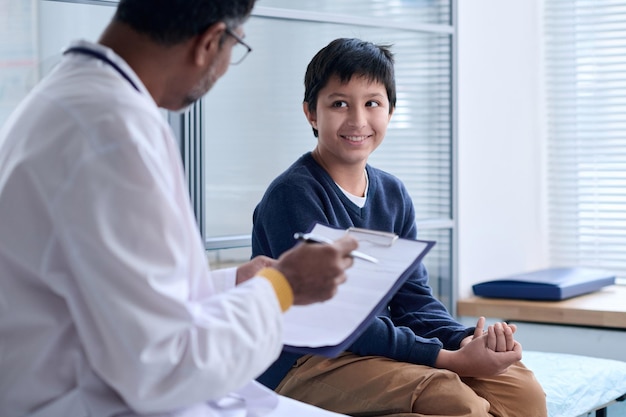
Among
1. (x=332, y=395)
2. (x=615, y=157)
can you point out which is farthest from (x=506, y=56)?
(x=332, y=395)

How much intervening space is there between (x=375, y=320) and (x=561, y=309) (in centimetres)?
158

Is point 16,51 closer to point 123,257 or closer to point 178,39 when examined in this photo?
point 178,39

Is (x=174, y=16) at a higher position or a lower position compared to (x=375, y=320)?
higher

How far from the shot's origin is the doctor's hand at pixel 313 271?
125cm

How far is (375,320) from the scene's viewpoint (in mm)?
2047

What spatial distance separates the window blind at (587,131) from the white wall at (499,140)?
0.07 m

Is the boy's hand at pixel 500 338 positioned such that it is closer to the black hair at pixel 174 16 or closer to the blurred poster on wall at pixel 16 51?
the black hair at pixel 174 16

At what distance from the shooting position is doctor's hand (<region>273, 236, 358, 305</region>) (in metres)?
1.25

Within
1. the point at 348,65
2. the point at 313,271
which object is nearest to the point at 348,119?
the point at 348,65

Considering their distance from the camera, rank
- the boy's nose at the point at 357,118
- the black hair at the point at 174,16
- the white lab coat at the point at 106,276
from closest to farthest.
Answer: the white lab coat at the point at 106,276
the black hair at the point at 174,16
the boy's nose at the point at 357,118

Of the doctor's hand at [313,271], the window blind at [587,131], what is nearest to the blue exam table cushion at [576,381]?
the window blind at [587,131]

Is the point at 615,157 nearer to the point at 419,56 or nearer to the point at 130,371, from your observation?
the point at 419,56

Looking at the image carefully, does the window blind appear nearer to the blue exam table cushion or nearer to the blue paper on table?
the blue paper on table

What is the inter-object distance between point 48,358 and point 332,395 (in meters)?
0.94
